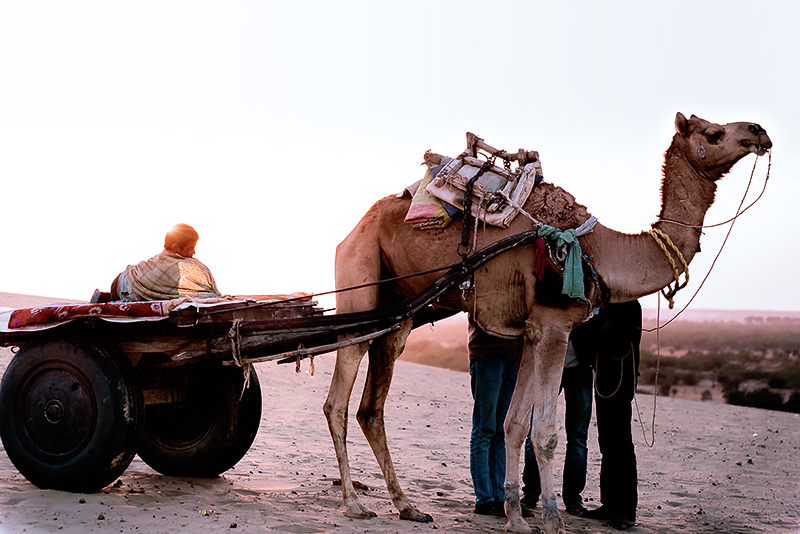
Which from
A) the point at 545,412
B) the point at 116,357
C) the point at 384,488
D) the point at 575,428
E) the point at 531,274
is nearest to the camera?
the point at 545,412

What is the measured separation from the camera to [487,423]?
287 inches

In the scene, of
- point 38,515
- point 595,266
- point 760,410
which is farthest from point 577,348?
point 760,410

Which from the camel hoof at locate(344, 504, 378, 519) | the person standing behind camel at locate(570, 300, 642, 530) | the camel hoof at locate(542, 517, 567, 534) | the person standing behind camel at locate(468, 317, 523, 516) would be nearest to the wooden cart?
the person standing behind camel at locate(468, 317, 523, 516)

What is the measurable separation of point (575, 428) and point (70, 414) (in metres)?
4.56

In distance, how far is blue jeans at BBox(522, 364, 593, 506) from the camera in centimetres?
782

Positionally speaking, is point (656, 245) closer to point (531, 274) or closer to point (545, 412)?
point (531, 274)

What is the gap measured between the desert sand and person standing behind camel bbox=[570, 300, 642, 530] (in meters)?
0.30

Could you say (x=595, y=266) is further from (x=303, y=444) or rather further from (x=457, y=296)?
(x=303, y=444)

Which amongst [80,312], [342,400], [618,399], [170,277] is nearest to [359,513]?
[342,400]

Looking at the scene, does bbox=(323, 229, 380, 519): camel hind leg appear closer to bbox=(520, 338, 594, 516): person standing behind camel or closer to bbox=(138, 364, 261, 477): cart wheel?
bbox=(138, 364, 261, 477): cart wheel

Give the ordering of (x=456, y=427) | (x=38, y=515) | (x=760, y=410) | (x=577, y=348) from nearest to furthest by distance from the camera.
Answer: (x=38, y=515)
(x=577, y=348)
(x=456, y=427)
(x=760, y=410)

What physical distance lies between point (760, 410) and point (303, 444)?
1624cm

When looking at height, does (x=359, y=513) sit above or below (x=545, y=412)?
below

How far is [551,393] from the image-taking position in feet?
21.7
